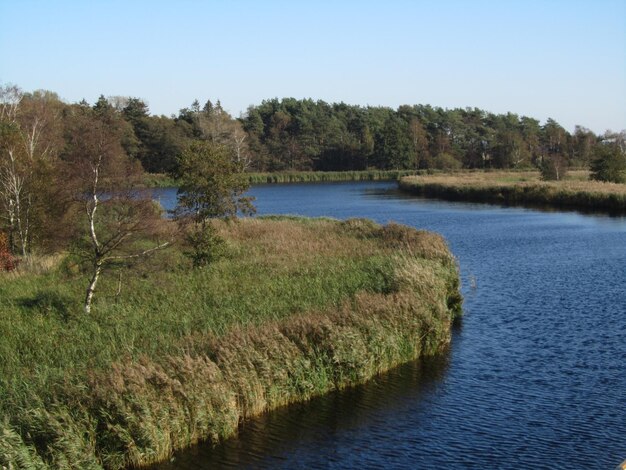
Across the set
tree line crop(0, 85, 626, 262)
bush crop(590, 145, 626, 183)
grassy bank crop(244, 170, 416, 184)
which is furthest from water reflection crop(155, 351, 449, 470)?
grassy bank crop(244, 170, 416, 184)

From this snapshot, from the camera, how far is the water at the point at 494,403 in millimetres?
14697

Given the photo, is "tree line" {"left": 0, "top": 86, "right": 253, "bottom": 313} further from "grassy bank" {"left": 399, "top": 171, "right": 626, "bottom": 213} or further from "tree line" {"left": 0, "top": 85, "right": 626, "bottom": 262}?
"grassy bank" {"left": 399, "top": 171, "right": 626, "bottom": 213}

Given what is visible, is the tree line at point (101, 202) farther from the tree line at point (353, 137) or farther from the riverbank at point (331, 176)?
the riverbank at point (331, 176)

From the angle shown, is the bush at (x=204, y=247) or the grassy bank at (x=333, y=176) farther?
the grassy bank at (x=333, y=176)

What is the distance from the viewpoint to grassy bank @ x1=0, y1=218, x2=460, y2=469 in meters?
14.2

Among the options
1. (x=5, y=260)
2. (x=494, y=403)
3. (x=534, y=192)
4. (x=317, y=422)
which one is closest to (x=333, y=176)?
(x=534, y=192)

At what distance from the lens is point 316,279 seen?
26.3 meters

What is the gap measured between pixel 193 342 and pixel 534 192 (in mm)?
66235

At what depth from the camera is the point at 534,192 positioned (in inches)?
3049

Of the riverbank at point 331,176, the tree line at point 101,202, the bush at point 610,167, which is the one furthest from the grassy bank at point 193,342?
the riverbank at point 331,176

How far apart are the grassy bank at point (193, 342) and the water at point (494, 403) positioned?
0.76 metres

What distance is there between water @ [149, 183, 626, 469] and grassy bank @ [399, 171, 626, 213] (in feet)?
121

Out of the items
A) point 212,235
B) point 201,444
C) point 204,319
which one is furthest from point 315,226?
point 201,444

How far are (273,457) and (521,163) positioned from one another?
125m
